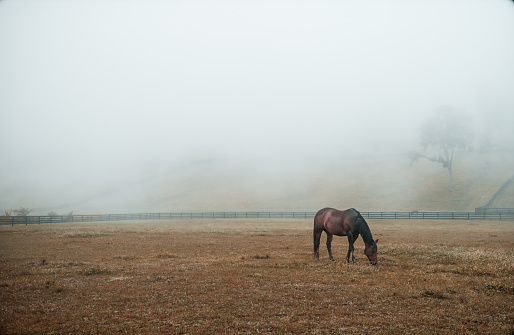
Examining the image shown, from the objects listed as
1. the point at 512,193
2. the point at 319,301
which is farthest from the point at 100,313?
the point at 512,193

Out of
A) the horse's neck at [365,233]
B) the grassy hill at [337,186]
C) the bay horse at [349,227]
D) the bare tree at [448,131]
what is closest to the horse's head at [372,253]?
the bay horse at [349,227]

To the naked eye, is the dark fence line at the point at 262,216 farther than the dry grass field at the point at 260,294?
Yes

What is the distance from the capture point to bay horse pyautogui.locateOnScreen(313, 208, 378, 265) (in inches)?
718

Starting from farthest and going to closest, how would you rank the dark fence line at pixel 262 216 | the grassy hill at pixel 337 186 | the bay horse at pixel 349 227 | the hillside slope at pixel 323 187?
the hillside slope at pixel 323 187 < the grassy hill at pixel 337 186 < the dark fence line at pixel 262 216 < the bay horse at pixel 349 227

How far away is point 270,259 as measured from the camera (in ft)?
67.1

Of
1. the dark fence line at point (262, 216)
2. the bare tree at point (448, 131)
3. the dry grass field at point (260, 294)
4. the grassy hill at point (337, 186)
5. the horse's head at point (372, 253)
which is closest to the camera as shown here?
the dry grass field at point (260, 294)

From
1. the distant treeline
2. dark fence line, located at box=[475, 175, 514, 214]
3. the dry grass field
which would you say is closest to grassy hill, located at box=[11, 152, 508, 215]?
dark fence line, located at box=[475, 175, 514, 214]

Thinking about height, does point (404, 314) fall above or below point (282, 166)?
below

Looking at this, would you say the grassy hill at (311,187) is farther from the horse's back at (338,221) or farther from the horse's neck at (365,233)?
the horse's neck at (365,233)

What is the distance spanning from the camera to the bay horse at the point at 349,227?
18.2m

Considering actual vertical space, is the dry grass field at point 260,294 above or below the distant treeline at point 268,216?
above

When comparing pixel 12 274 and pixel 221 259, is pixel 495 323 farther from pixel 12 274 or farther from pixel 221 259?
pixel 12 274

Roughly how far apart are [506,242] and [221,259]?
2479 centimetres

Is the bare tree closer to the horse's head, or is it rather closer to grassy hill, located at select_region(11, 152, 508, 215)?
grassy hill, located at select_region(11, 152, 508, 215)
